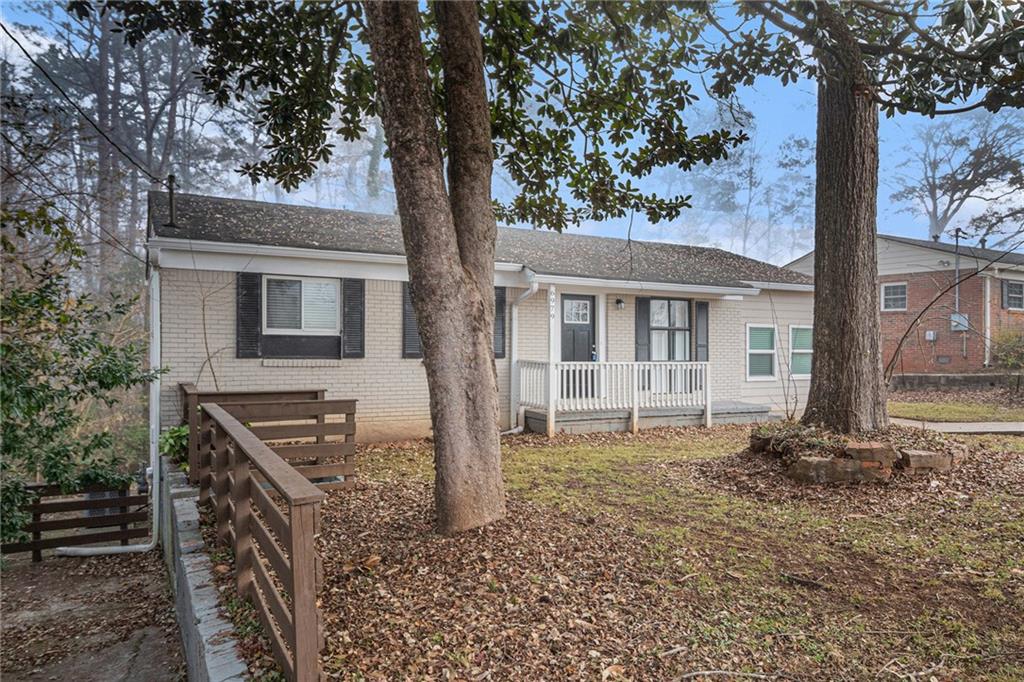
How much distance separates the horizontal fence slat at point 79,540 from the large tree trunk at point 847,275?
889 cm

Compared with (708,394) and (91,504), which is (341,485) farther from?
(708,394)

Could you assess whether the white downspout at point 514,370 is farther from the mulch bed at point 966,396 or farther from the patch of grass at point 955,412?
the mulch bed at point 966,396

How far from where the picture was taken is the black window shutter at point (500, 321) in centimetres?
997

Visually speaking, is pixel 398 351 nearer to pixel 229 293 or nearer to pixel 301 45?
pixel 229 293

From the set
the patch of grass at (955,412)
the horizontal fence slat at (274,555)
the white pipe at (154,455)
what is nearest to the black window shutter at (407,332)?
the white pipe at (154,455)

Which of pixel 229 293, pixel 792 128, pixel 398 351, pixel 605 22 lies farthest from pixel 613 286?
pixel 792 128

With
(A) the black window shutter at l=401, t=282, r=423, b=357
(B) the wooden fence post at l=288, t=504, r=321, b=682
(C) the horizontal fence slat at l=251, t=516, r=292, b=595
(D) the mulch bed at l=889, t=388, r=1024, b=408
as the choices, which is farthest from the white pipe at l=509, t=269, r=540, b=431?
(D) the mulch bed at l=889, t=388, r=1024, b=408

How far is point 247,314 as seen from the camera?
8281 millimetres

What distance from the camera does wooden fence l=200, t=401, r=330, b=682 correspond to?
84.0 inches

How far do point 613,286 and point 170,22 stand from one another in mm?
7434

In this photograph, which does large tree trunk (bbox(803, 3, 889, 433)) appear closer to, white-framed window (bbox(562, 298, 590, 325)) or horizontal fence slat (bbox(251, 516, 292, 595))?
white-framed window (bbox(562, 298, 590, 325))

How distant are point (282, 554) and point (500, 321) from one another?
25.4ft

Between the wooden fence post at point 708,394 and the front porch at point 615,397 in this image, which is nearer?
the front porch at point 615,397

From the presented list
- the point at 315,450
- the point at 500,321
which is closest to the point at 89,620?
the point at 315,450
